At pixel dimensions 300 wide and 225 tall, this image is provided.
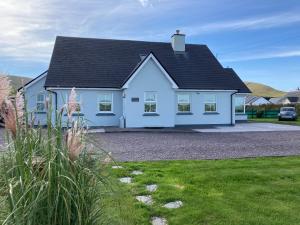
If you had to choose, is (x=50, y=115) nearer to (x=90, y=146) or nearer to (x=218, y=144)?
(x=90, y=146)

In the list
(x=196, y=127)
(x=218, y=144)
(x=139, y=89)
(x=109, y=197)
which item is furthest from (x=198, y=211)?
(x=196, y=127)

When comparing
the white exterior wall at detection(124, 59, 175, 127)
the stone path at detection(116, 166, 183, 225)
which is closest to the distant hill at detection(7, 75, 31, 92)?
the stone path at detection(116, 166, 183, 225)

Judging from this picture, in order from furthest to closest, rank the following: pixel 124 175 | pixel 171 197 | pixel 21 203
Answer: pixel 124 175, pixel 171 197, pixel 21 203

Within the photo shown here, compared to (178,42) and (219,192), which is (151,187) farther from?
(178,42)

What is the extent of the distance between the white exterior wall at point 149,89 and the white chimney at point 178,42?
6.30 meters

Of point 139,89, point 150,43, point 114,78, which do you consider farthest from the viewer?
point 150,43

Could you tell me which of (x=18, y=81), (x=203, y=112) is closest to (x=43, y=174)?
(x=18, y=81)

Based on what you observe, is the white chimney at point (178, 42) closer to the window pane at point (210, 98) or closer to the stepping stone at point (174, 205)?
the window pane at point (210, 98)

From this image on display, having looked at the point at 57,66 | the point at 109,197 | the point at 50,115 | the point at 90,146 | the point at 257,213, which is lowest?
the point at 257,213

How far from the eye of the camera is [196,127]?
26234 millimetres

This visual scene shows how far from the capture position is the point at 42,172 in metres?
2.67

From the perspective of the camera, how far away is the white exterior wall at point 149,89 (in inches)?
951

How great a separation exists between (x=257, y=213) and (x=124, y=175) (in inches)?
149

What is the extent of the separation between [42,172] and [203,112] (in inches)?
983
